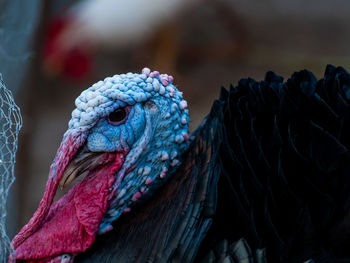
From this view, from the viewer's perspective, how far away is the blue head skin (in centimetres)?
110

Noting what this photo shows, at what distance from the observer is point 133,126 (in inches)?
44.0

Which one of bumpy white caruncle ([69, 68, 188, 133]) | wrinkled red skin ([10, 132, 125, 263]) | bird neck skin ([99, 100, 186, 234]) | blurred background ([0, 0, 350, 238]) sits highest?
blurred background ([0, 0, 350, 238])

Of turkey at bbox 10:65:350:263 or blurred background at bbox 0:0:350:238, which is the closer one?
turkey at bbox 10:65:350:263

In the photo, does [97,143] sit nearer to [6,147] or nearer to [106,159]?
[106,159]

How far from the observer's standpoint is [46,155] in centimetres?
333

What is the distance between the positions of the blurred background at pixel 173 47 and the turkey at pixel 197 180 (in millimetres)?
803

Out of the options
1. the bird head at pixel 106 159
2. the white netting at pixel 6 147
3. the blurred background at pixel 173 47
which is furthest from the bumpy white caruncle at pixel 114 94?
the blurred background at pixel 173 47

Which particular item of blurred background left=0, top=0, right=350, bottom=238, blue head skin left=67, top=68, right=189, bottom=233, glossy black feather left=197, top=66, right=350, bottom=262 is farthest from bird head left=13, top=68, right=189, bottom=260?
blurred background left=0, top=0, right=350, bottom=238

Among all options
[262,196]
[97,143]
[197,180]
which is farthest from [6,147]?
[262,196]

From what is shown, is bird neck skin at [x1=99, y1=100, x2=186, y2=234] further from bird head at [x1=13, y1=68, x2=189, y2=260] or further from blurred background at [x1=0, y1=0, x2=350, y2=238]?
blurred background at [x1=0, y1=0, x2=350, y2=238]

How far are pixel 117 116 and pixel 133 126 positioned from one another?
4 centimetres

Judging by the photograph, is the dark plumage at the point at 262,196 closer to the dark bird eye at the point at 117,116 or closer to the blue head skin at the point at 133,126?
the blue head skin at the point at 133,126

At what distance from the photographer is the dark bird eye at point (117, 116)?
3.66ft

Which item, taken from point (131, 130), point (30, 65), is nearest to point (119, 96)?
point (131, 130)
